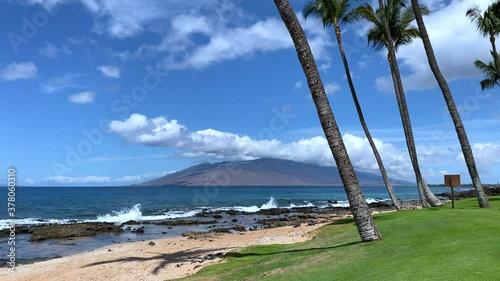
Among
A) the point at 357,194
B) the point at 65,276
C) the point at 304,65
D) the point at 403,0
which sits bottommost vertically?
the point at 65,276

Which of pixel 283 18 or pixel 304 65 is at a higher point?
pixel 283 18

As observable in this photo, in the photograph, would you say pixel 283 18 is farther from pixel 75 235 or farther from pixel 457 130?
pixel 75 235

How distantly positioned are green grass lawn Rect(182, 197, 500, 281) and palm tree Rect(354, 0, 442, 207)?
8.67 metres

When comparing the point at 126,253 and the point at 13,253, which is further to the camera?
the point at 13,253

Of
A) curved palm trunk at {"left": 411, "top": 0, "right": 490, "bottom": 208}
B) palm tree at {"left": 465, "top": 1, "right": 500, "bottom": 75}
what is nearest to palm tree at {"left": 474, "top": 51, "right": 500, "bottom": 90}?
palm tree at {"left": 465, "top": 1, "right": 500, "bottom": 75}

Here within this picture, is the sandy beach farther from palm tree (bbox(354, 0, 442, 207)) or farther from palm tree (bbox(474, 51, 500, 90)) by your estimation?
palm tree (bbox(474, 51, 500, 90))

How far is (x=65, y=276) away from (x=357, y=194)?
11.5 meters

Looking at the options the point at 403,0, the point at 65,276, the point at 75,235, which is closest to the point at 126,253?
the point at 65,276

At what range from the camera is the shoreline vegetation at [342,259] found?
8172mm

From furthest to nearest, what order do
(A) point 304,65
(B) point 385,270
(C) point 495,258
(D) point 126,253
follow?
(D) point 126,253
(A) point 304,65
(B) point 385,270
(C) point 495,258

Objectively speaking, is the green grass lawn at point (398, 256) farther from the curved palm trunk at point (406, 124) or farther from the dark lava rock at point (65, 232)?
the dark lava rock at point (65, 232)

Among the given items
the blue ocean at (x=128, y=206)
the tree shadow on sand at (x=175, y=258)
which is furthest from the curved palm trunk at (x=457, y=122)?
the blue ocean at (x=128, y=206)

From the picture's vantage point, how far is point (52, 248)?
26281mm

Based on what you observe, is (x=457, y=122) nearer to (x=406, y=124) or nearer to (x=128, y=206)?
(x=406, y=124)
